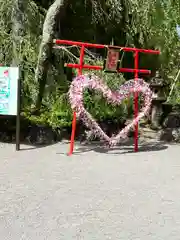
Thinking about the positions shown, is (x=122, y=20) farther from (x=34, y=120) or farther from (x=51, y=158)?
(x=51, y=158)

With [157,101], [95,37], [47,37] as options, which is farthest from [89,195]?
[95,37]

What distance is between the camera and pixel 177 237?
13.7 ft

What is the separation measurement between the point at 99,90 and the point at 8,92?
5.53 feet

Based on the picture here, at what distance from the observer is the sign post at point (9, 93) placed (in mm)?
8359

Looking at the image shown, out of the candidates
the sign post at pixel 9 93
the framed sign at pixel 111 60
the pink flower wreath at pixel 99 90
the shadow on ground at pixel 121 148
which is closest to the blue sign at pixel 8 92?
the sign post at pixel 9 93

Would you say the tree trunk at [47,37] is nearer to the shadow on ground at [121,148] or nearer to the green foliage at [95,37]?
the green foliage at [95,37]

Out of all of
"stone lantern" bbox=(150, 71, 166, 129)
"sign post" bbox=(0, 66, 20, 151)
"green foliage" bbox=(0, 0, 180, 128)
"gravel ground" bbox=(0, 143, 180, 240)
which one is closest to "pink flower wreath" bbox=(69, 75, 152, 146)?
"gravel ground" bbox=(0, 143, 180, 240)

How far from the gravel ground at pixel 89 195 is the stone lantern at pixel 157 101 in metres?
3.92

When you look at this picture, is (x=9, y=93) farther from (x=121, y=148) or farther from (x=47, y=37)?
(x=121, y=148)

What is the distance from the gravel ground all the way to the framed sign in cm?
156

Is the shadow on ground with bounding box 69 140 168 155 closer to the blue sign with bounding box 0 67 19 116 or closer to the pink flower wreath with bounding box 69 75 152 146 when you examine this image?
the pink flower wreath with bounding box 69 75 152 146

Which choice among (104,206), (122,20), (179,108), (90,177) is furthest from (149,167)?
(122,20)

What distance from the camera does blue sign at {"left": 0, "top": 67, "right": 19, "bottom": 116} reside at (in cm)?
837

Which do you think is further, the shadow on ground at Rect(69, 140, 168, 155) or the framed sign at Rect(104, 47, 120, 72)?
the shadow on ground at Rect(69, 140, 168, 155)
